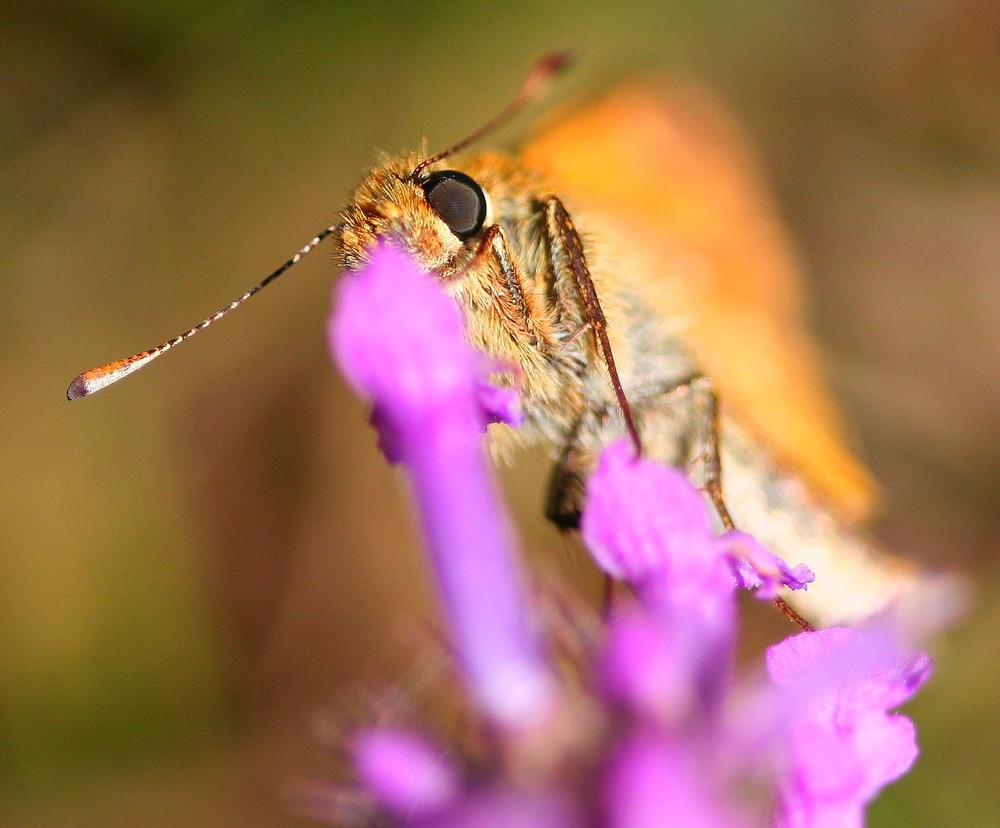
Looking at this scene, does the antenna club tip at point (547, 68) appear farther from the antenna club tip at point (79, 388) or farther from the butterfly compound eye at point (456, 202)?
the antenna club tip at point (79, 388)

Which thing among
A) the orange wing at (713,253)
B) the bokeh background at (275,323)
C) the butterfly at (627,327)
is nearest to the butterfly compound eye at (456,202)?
the butterfly at (627,327)

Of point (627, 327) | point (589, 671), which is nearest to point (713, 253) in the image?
point (627, 327)

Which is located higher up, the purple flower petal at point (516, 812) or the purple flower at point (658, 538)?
the purple flower at point (658, 538)

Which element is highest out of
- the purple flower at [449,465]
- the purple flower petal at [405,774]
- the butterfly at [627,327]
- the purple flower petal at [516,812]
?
the butterfly at [627,327]

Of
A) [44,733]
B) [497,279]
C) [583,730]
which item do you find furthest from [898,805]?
[44,733]

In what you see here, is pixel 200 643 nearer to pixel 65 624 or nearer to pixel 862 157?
pixel 65 624

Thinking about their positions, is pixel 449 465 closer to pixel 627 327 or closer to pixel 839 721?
pixel 839 721
